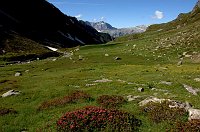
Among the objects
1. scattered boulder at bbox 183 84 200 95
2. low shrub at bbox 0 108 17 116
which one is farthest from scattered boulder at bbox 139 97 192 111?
low shrub at bbox 0 108 17 116

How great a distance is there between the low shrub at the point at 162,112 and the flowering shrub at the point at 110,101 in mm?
3359

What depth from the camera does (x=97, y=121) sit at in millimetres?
28875

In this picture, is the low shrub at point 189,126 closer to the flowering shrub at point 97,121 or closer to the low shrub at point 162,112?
the low shrub at point 162,112

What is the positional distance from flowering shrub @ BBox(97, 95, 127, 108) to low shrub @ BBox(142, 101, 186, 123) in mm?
3359

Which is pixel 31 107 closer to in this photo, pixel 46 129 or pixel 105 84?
pixel 46 129

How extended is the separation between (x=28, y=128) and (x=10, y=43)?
12373 cm

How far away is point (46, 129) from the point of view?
29.1 meters

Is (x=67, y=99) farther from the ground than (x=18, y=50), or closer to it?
farther from the ground

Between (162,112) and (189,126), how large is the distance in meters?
3.57

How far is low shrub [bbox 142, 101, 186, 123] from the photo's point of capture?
2981 centimetres

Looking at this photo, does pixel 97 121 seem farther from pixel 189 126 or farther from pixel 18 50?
pixel 18 50

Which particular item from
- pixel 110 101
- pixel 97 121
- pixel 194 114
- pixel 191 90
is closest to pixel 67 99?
pixel 110 101

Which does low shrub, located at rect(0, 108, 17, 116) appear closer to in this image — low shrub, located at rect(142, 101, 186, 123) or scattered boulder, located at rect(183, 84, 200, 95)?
low shrub, located at rect(142, 101, 186, 123)

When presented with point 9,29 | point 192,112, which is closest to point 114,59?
point 192,112
